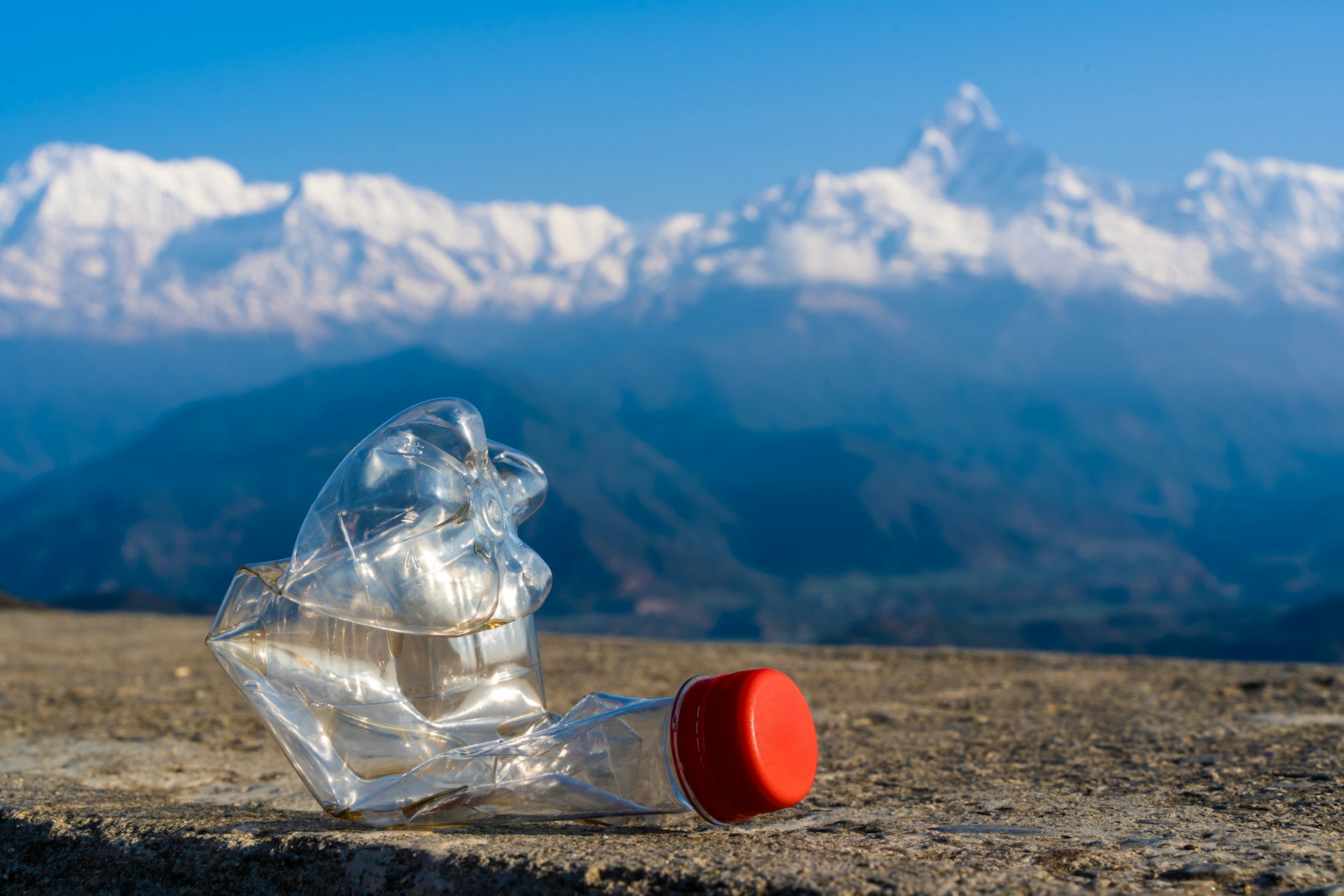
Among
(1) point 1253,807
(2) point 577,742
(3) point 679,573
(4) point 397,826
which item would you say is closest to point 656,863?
(2) point 577,742

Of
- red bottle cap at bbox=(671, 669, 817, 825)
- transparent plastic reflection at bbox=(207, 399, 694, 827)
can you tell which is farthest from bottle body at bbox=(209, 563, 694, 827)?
red bottle cap at bbox=(671, 669, 817, 825)

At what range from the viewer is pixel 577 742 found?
2.70 m

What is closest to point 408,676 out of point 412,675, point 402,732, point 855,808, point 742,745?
point 412,675

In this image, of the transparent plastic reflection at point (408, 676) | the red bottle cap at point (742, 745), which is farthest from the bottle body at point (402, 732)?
the red bottle cap at point (742, 745)

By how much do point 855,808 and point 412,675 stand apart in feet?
4.25

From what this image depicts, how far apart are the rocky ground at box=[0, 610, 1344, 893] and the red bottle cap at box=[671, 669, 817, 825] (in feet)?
0.37

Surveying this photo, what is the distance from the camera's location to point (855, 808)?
3211mm

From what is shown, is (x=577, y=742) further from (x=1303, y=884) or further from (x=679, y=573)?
(x=679, y=573)

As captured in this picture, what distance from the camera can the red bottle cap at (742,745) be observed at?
2383 millimetres

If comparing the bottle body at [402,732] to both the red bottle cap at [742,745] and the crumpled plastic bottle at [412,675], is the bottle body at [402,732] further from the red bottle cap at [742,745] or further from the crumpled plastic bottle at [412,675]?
the red bottle cap at [742,745]

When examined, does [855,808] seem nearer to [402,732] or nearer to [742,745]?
[742,745]

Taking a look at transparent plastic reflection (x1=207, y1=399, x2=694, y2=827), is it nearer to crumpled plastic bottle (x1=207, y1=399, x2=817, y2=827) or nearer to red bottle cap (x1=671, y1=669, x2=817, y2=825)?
crumpled plastic bottle (x1=207, y1=399, x2=817, y2=827)

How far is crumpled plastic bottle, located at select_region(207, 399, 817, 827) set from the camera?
8.75ft

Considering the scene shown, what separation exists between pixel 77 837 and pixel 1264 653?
9501cm
